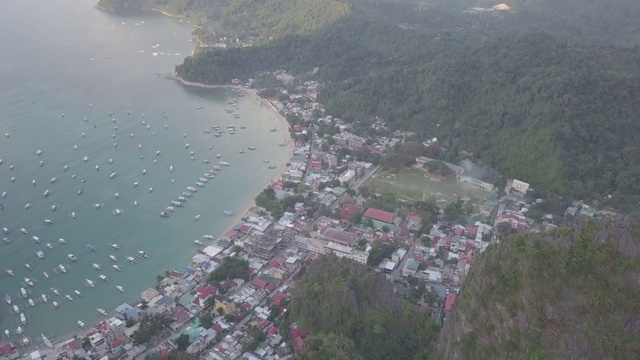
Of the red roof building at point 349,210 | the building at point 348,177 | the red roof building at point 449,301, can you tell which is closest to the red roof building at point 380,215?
the red roof building at point 349,210

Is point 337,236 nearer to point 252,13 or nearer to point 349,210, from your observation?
point 349,210

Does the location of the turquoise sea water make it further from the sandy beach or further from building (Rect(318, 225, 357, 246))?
building (Rect(318, 225, 357, 246))

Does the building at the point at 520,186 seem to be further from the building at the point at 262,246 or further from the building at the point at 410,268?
the building at the point at 262,246

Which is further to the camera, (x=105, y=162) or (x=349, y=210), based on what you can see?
(x=105, y=162)

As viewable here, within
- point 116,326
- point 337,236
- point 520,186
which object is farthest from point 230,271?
point 520,186

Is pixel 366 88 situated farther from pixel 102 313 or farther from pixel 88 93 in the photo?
pixel 102 313

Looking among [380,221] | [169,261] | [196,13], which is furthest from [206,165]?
[196,13]

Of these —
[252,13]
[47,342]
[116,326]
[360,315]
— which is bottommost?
[47,342]
